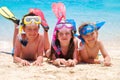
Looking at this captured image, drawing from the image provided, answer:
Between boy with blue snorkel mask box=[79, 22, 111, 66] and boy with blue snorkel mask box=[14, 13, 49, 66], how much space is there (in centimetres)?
68

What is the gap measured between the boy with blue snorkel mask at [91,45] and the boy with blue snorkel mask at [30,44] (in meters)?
0.68

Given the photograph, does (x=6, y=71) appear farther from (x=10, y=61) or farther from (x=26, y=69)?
(x=10, y=61)

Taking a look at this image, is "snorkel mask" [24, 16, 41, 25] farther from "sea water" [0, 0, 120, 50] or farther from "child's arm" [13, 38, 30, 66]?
"sea water" [0, 0, 120, 50]

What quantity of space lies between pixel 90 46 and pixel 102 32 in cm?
582

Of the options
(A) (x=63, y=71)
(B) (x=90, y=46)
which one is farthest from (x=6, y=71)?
(B) (x=90, y=46)

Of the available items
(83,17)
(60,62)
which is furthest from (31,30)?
(83,17)

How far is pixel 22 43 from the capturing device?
219 inches

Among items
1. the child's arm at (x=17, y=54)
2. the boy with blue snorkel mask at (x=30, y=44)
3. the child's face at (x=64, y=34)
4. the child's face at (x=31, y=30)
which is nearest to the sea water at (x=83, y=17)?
the child's face at (x=64, y=34)

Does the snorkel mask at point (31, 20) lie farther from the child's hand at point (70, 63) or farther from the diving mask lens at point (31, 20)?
the child's hand at point (70, 63)

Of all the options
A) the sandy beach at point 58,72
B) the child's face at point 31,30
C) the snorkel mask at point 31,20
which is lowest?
the sandy beach at point 58,72

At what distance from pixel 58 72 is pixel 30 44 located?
1019mm

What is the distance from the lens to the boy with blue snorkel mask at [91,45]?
5.39 metres

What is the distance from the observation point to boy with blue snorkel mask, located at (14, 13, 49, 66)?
17.6 ft

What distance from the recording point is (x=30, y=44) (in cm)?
563
